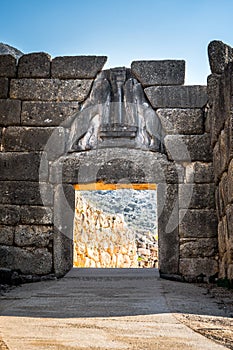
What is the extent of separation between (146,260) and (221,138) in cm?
917

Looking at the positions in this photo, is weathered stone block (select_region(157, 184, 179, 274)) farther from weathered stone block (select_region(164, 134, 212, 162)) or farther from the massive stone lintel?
the massive stone lintel

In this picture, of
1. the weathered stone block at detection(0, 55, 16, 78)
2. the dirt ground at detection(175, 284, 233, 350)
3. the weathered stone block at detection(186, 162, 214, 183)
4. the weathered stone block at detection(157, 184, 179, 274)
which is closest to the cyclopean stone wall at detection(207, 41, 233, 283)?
the weathered stone block at detection(186, 162, 214, 183)

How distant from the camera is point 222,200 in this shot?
623 cm

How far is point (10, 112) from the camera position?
7.20m

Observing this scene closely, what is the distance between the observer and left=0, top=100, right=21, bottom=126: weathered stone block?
7.17 m

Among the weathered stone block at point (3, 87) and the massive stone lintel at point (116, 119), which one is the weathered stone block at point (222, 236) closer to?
the massive stone lintel at point (116, 119)

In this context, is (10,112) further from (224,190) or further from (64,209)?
(224,190)

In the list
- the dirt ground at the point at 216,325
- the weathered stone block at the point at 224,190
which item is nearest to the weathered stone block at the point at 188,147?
the weathered stone block at the point at 224,190

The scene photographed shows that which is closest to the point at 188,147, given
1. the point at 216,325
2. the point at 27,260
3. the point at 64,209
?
the point at 64,209

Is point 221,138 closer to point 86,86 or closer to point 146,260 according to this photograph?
point 86,86

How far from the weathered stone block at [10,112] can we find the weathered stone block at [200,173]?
2556 millimetres

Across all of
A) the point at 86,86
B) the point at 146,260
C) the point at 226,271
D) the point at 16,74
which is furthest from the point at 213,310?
the point at 146,260

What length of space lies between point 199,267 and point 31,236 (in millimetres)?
2319

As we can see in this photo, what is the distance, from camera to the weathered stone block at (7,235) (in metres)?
6.84
